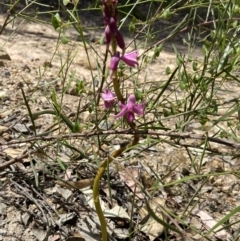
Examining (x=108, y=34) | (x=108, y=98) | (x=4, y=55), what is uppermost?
(x=108, y=34)

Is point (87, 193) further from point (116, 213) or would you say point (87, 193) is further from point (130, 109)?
point (130, 109)

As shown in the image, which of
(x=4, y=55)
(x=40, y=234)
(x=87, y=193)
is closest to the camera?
(x=40, y=234)

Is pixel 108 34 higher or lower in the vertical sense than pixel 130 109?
higher

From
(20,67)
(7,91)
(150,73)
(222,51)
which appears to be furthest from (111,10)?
(150,73)

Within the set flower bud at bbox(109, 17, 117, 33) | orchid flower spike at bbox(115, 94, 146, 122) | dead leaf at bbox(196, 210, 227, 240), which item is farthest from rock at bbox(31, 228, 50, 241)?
flower bud at bbox(109, 17, 117, 33)

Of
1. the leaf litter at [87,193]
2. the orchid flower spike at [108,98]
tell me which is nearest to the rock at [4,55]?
the leaf litter at [87,193]

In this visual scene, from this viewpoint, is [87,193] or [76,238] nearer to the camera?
[76,238]

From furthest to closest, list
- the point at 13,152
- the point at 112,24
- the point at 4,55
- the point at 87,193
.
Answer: the point at 4,55, the point at 13,152, the point at 87,193, the point at 112,24

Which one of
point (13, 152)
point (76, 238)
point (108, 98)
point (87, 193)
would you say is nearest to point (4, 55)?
point (13, 152)

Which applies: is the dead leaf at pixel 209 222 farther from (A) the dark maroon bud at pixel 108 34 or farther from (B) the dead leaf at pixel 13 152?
(A) the dark maroon bud at pixel 108 34

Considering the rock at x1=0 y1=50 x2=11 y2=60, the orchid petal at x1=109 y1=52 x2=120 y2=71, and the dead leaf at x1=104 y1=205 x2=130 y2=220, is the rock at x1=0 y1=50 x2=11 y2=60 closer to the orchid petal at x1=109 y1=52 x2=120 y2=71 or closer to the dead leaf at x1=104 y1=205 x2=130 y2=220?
the dead leaf at x1=104 y1=205 x2=130 y2=220

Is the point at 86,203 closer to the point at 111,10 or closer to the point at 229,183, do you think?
the point at 229,183
